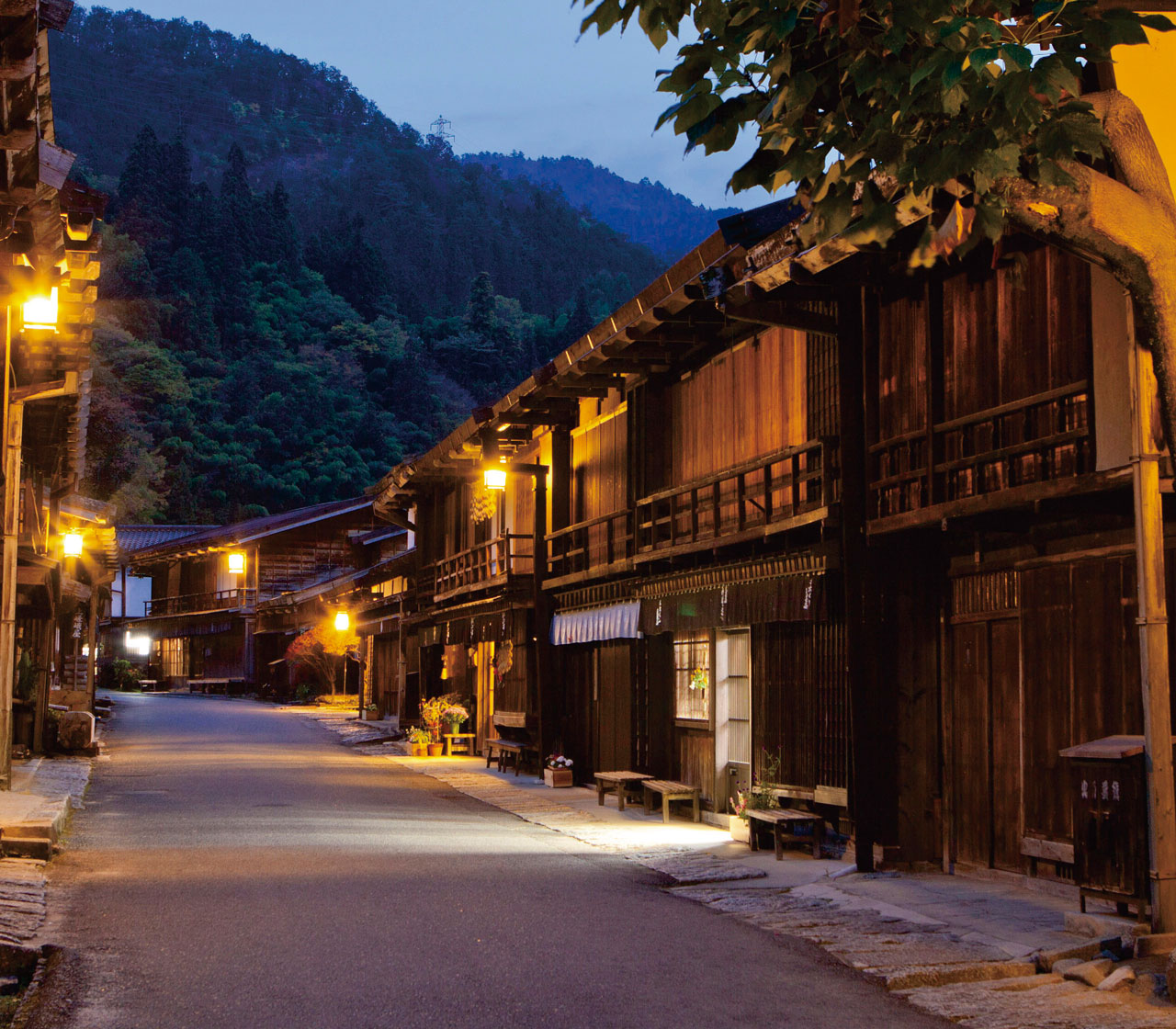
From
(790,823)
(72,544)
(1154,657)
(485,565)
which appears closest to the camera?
(1154,657)

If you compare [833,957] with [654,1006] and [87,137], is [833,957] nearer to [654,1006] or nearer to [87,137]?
[654,1006]

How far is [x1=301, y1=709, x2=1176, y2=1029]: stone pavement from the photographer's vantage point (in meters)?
7.52

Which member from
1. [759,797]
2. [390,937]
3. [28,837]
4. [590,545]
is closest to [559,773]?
[590,545]

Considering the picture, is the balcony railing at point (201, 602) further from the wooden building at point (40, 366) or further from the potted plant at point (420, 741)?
the potted plant at point (420, 741)

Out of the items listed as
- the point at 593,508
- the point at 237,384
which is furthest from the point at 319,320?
the point at 593,508

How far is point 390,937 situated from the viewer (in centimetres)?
915

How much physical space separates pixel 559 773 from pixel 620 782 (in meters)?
4.48

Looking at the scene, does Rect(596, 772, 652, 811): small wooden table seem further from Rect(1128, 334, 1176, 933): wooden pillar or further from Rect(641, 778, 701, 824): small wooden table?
Rect(1128, 334, 1176, 933): wooden pillar

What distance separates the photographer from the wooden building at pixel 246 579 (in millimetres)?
58125

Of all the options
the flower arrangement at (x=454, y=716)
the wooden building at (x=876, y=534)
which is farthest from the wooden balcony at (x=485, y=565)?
the wooden building at (x=876, y=534)

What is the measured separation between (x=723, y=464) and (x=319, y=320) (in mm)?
80339

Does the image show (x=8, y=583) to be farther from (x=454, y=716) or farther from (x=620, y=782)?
(x=454, y=716)

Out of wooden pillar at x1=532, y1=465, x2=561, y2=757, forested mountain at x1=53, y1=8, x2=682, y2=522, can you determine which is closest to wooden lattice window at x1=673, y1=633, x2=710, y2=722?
wooden pillar at x1=532, y1=465, x2=561, y2=757

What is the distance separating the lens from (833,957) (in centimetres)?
884
